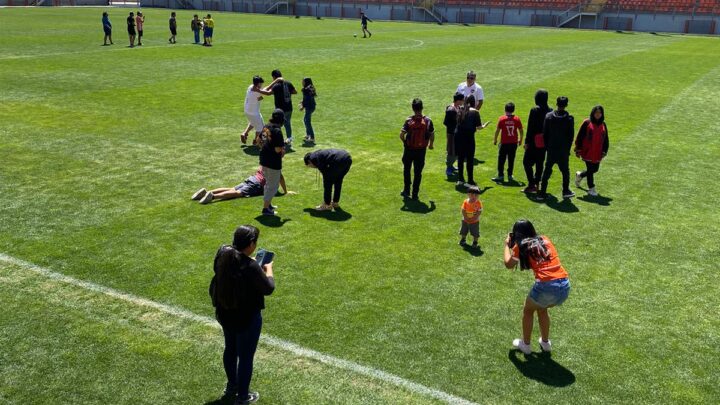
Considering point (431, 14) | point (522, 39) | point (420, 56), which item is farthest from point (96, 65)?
point (431, 14)

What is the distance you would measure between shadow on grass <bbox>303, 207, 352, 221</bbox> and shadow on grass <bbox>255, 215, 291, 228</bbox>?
0.54 m

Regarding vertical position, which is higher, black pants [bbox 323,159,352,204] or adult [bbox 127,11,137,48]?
adult [bbox 127,11,137,48]

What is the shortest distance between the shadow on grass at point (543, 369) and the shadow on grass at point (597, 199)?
591 centimetres

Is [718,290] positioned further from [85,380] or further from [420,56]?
[420,56]

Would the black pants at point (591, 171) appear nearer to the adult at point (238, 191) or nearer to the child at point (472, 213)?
the child at point (472, 213)

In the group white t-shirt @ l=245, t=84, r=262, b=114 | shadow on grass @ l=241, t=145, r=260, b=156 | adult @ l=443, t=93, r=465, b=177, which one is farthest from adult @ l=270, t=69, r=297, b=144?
adult @ l=443, t=93, r=465, b=177

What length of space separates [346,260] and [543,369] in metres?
3.52

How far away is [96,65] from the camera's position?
2678 centimetres

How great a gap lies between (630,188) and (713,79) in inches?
723

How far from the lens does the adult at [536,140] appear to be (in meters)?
12.2

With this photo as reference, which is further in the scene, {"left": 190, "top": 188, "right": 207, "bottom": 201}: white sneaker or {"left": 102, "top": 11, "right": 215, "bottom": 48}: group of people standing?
{"left": 102, "top": 11, "right": 215, "bottom": 48}: group of people standing

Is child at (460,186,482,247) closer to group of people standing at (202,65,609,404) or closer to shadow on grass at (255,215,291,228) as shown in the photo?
group of people standing at (202,65,609,404)

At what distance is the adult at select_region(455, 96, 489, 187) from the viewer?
489 inches

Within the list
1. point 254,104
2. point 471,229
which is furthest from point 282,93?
point 471,229
